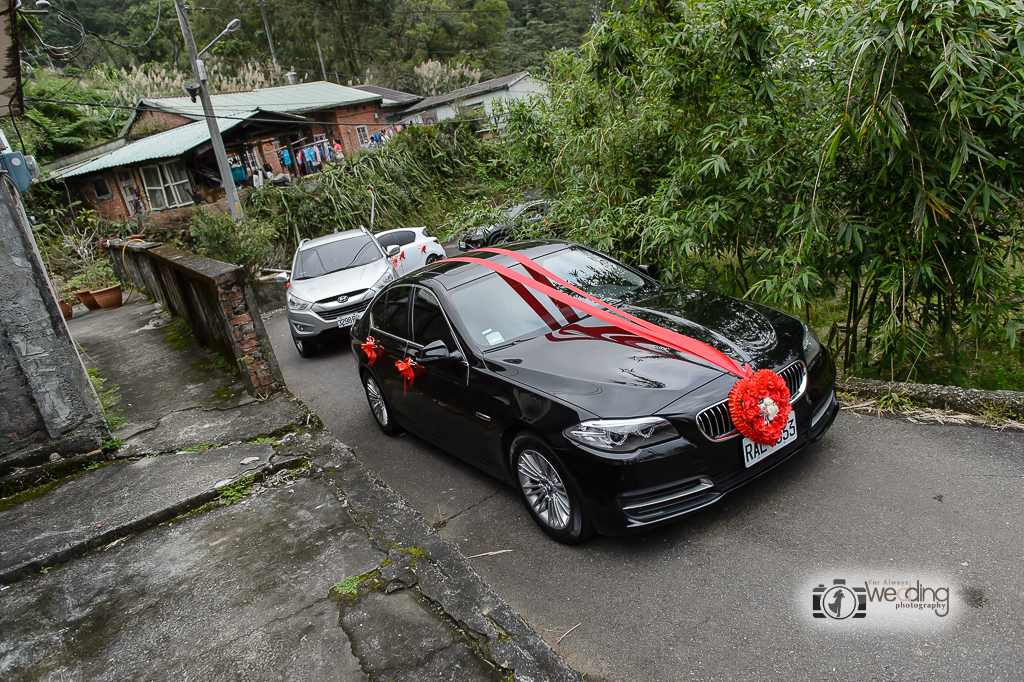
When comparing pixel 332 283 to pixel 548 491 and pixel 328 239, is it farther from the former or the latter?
pixel 548 491

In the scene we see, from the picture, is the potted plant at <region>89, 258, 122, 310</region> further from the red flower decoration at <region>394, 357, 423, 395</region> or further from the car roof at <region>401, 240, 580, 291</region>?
the red flower decoration at <region>394, 357, 423, 395</region>

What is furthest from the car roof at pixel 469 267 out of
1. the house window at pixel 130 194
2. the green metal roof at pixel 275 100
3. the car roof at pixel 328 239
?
the house window at pixel 130 194

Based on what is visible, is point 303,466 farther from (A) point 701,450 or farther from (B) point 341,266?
(B) point 341,266

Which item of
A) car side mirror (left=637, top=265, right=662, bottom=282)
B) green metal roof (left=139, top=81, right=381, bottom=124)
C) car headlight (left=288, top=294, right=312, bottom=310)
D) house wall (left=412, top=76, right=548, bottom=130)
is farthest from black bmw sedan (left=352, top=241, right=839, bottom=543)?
house wall (left=412, top=76, right=548, bottom=130)

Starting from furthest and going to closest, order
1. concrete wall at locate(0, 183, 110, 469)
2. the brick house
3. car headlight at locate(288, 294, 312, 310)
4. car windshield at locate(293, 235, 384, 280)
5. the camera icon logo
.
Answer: the brick house → car windshield at locate(293, 235, 384, 280) → car headlight at locate(288, 294, 312, 310) → concrete wall at locate(0, 183, 110, 469) → the camera icon logo

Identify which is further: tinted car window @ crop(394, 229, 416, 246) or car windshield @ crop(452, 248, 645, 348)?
tinted car window @ crop(394, 229, 416, 246)

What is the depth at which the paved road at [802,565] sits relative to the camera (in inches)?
104

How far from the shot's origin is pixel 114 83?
118 feet

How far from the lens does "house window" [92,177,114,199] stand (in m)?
25.5

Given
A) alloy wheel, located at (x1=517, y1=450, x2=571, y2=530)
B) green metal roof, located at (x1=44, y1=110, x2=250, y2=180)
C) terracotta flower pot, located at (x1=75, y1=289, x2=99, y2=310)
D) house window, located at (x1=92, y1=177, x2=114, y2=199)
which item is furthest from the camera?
house window, located at (x1=92, y1=177, x2=114, y2=199)

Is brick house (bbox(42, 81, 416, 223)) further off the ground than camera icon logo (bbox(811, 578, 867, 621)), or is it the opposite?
brick house (bbox(42, 81, 416, 223))

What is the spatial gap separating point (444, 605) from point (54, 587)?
8.02ft

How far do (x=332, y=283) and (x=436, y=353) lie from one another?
18.8 feet

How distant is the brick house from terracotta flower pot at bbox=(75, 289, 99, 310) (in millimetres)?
5110
